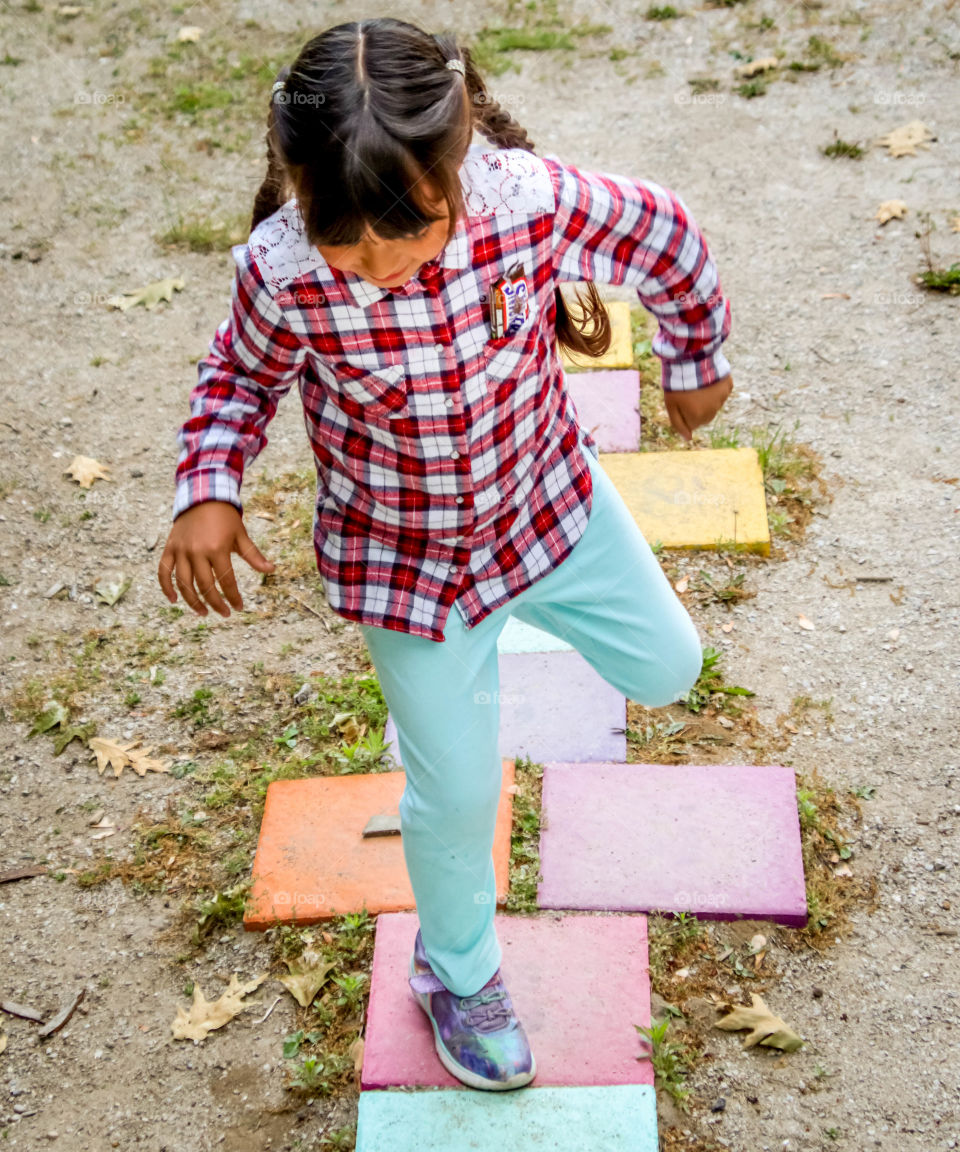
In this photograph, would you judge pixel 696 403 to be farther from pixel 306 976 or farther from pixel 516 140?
pixel 306 976

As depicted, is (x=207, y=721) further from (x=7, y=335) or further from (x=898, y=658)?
(x=7, y=335)

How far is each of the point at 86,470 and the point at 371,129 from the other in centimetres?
254

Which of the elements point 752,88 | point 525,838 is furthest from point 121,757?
point 752,88

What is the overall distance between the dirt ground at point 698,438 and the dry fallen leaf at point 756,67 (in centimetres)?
6

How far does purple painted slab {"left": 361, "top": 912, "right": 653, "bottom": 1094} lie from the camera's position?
6.87 feet

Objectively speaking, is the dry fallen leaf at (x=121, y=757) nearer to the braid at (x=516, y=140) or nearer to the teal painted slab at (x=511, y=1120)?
the teal painted slab at (x=511, y=1120)

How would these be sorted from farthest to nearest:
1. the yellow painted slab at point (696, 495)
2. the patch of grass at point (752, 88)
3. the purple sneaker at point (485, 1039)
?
1. the patch of grass at point (752, 88)
2. the yellow painted slab at point (696, 495)
3. the purple sneaker at point (485, 1039)

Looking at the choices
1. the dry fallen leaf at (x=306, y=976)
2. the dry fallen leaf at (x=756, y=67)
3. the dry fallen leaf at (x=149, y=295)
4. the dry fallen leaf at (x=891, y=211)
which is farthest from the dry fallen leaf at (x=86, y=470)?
the dry fallen leaf at (x=756, y=67)

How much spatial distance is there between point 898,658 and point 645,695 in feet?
3.45

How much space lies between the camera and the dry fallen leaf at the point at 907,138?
4.59 metres

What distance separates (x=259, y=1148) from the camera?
2066 millimetres

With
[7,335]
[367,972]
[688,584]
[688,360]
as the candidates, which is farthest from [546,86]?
[367,972]

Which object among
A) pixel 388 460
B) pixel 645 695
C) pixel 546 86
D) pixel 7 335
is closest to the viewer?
pixel 388 460

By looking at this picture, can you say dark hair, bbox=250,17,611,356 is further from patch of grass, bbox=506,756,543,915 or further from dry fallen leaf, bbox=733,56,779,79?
dry fallen leaf, bbox=733,56,779,79
